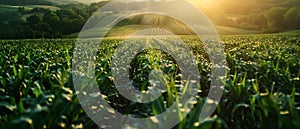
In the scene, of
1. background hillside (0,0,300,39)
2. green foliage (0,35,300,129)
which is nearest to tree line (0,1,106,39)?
background hillside (0,0,300,39)

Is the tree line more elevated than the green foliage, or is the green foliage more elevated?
the green foliage

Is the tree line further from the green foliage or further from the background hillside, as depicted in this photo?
the green foliage

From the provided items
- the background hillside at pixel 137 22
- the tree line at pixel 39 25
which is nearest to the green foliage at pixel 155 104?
the tree line at pixel 39 25

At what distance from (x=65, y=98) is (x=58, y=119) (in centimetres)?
25

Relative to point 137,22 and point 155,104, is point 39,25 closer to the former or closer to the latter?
point 137,22

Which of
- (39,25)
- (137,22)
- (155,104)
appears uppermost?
(155,104)

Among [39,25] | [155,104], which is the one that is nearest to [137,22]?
[39,25]

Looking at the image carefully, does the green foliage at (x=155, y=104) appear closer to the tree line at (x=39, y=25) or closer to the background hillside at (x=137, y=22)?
the tree line at (x=39, y=25)

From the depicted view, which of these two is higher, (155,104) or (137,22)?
(155,104)

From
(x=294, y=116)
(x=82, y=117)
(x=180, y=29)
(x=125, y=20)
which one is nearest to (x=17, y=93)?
(x=82, y=117)

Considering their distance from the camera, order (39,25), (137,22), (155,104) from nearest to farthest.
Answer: (155,104), (39,25), (137,22)

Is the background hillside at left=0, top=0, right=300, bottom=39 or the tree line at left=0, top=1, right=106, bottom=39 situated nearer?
the tree line at left=0, top=1, right=106, bottom=39

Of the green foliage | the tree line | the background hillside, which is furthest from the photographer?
the background hillside

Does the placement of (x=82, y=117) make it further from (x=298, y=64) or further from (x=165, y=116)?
(x=298, y=64)
